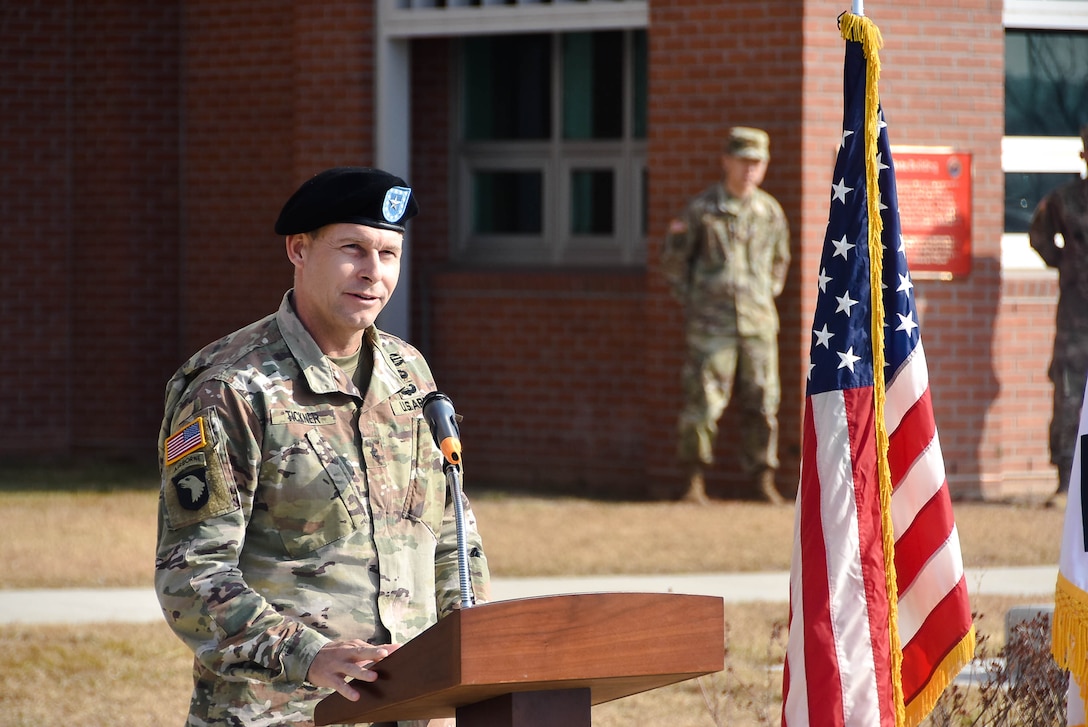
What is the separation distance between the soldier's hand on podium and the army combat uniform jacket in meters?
8.24

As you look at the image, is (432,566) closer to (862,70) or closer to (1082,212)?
(862,70)

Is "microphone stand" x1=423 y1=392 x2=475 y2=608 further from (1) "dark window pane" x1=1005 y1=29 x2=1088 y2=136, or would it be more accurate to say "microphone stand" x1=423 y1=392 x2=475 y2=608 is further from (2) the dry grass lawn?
(1) "dark window pane" x1=1005 y1=29 x2=1088 y2=136

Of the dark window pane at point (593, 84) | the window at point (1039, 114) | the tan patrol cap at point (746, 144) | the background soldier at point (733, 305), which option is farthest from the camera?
the dark window pane at point (593, 84)

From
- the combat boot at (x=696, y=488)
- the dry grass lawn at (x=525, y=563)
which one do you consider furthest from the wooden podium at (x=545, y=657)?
the combat boot at (x=696, y=488)

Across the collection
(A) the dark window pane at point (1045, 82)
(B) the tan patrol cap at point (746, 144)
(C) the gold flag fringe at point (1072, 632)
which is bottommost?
(C) the gold flag fringe at point (1072, 632)

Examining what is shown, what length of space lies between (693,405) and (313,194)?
800cm

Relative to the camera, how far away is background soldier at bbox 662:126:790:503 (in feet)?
35.6

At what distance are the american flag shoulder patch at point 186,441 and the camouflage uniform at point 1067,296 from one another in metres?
8.93

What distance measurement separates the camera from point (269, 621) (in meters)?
2.95

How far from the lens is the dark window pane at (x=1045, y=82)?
11812 millimetres

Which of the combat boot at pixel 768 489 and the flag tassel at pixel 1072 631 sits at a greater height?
the flag tassel at pixel 1072 631

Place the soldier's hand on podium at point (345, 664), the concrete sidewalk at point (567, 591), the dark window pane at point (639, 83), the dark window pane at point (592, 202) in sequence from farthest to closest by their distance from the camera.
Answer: the dark window pane at point (592, 202) → the dark window pane at point (639, 83) → the concrete sidewalk at point (567, 591) → the soldier's hand on podium at point (345, 664)

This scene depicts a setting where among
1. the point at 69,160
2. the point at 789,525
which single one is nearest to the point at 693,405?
the point at 789,525

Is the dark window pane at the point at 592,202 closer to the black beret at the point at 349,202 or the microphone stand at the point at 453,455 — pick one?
the black beret at the point at 349,202
